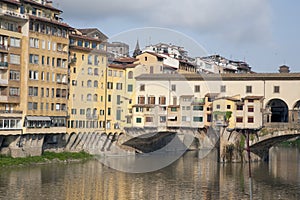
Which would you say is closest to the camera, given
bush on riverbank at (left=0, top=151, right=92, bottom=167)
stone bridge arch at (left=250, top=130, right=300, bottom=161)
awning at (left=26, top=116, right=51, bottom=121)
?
bush on riverbank at (left=0, top=151, right=92, bottom=167)

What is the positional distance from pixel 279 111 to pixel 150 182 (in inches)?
895

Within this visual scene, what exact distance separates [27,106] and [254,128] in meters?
18.8

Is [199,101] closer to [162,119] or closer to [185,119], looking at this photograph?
[185,119]

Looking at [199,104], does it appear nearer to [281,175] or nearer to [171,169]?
[171,169]

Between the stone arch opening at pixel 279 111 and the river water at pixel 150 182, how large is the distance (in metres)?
7.50

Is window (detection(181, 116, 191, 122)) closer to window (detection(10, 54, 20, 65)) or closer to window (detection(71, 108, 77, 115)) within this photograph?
window (detection(71, 108, 77, 115))

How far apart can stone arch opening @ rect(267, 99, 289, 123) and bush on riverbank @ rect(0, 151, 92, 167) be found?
18019 mm

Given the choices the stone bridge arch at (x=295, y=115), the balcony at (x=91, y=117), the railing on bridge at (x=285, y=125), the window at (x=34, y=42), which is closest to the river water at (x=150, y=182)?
the railing on bridge at (x=285, y=125)

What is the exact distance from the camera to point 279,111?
55.2 meters

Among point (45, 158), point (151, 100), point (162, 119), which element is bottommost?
point (45, 158)

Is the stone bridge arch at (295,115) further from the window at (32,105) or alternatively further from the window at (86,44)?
the window at (32,105)

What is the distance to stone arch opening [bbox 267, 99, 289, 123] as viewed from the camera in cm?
5388

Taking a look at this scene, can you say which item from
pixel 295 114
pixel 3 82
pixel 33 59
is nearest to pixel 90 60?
pixel 33 59

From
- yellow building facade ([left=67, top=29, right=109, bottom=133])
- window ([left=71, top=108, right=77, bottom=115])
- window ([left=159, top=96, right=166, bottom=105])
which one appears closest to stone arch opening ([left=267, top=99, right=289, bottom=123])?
window ([left=159, top=96, right=166, bottom=105])
